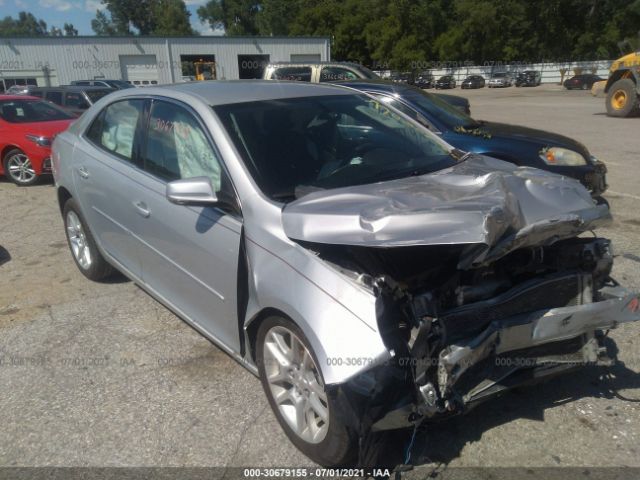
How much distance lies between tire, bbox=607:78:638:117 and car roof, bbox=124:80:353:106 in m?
17.5

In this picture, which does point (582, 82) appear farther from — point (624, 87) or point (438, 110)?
point (438, 110)

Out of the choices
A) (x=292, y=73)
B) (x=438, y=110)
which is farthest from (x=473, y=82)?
(x=438, y=110)

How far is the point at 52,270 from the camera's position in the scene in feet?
17.1

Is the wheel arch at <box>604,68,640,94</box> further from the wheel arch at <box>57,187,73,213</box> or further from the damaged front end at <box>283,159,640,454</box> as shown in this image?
the wheel arch at <box>57,187,73,213</box>

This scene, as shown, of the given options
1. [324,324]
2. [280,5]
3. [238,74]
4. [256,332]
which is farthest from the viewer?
[280,5]

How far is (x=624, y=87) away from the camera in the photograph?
720 inches

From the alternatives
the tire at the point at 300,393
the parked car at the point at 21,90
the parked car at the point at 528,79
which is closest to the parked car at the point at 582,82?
the parked car at the point at 528,79

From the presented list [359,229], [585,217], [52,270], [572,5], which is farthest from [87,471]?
[572,5]

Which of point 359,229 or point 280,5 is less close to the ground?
point 280,5

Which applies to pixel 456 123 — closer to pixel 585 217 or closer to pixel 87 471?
pixel 585 217

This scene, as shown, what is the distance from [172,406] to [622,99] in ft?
65.0

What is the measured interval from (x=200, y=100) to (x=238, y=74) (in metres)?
42.2

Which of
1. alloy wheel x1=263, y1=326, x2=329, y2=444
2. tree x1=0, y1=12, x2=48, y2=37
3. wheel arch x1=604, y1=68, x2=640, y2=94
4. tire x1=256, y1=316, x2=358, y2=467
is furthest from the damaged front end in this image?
tree x1=0, y1=12, x2=48, y2=37

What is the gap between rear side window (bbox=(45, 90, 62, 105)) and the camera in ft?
46.3
